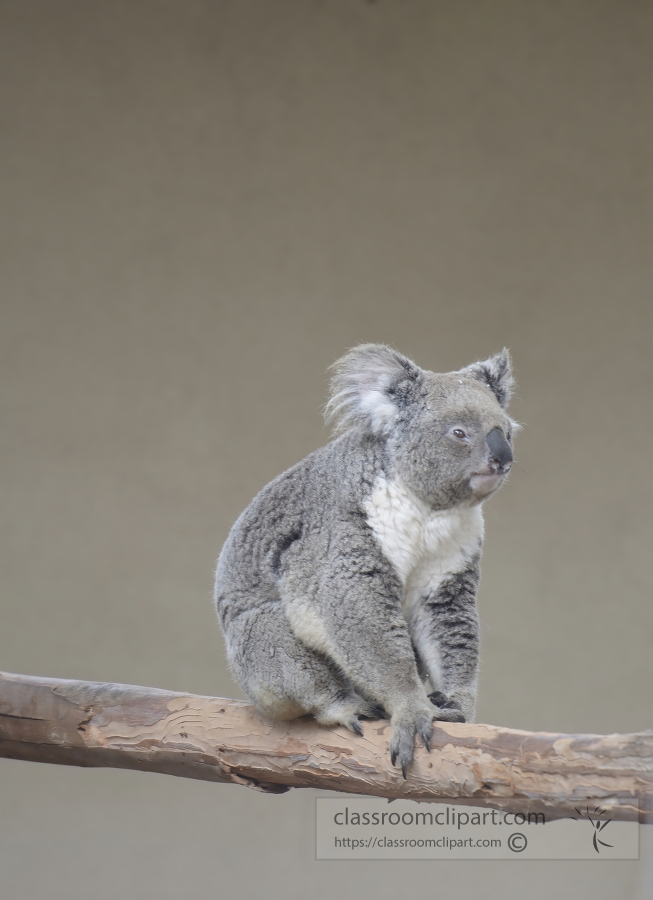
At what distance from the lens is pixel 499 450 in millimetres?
2092

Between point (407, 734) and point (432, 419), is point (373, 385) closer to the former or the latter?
point (432, 419)

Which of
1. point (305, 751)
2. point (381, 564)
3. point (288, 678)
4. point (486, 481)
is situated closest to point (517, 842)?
point (305, 751)

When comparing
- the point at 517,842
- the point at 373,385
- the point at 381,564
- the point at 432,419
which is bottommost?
the point at 517,842

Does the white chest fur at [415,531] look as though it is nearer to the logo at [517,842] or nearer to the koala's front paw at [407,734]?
the koala's front paw at [407,734]

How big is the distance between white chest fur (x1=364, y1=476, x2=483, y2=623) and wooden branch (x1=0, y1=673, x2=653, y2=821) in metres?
0.39

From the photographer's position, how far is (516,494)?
5.94 metres

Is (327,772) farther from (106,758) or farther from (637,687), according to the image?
(637,687)

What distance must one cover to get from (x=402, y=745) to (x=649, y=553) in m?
4.23

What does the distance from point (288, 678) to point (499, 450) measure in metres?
0.76

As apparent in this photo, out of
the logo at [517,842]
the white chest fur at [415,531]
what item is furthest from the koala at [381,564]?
the logo at [517,842]

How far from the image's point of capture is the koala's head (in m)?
2.13

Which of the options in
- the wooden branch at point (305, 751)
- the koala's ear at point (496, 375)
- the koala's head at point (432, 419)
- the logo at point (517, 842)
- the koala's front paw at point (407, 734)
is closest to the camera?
the wooden branch at point (305, 751)

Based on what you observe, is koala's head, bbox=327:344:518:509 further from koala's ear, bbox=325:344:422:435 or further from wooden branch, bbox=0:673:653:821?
wooden branch, bbox=0:673:653:821

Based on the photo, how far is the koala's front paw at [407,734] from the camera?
6.59 feet
